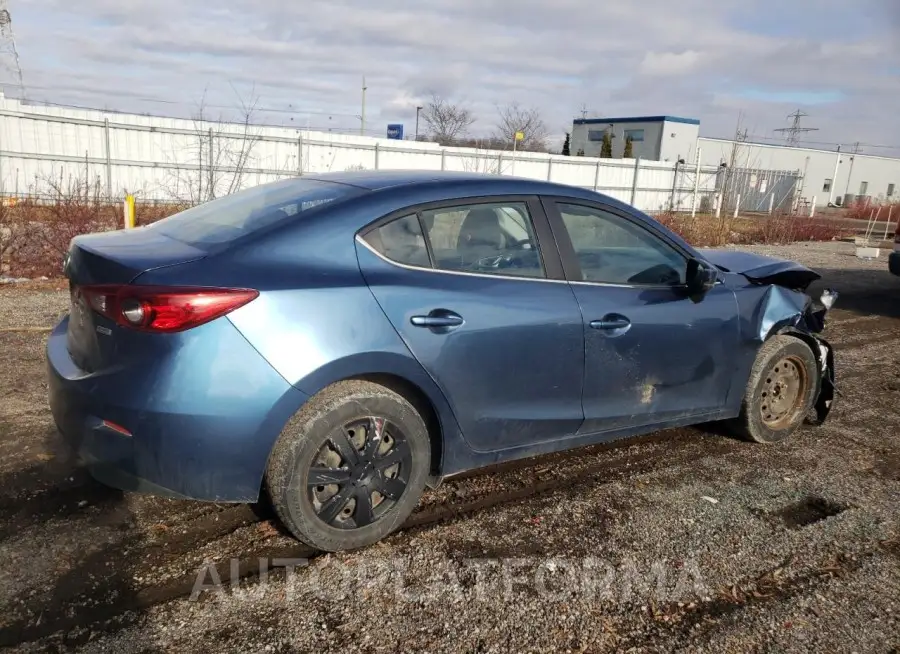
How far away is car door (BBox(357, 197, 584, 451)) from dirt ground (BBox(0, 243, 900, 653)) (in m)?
0.52

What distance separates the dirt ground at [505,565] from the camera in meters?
2.58

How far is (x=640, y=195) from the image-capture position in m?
28.5

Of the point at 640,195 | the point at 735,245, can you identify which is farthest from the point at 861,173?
the point at 735,245

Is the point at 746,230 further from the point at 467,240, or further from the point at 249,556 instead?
the point at 249,556

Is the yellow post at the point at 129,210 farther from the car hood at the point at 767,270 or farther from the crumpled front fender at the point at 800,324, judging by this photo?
the crumpled front fender at the point at 800,324

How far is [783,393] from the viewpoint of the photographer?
4617mm

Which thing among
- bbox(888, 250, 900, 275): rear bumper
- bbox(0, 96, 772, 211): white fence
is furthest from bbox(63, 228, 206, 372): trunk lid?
bbox(0, 96, 772, 211): white fence

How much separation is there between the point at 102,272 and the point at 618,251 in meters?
2.54

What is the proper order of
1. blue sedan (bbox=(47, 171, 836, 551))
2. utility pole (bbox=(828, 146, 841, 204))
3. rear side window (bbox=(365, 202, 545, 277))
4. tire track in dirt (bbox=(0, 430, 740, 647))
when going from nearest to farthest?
tire track in dirt (bbox=(0, 430, 740, 647)) < blue sedan (bbox=(47, 171, 836, 551)) < rear side window (bbox=(365, 202, 545, 277)) < utility pole (bbox=(828, 146, 841, 204))

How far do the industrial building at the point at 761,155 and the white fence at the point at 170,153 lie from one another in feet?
89.8

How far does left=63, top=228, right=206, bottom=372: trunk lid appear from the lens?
272 centimetres

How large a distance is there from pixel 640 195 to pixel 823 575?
26874 mm

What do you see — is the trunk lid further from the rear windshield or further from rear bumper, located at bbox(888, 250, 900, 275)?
rear bumper, located at bbox(888, 250, 900, 275)

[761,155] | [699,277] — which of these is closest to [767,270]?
[699,277]
